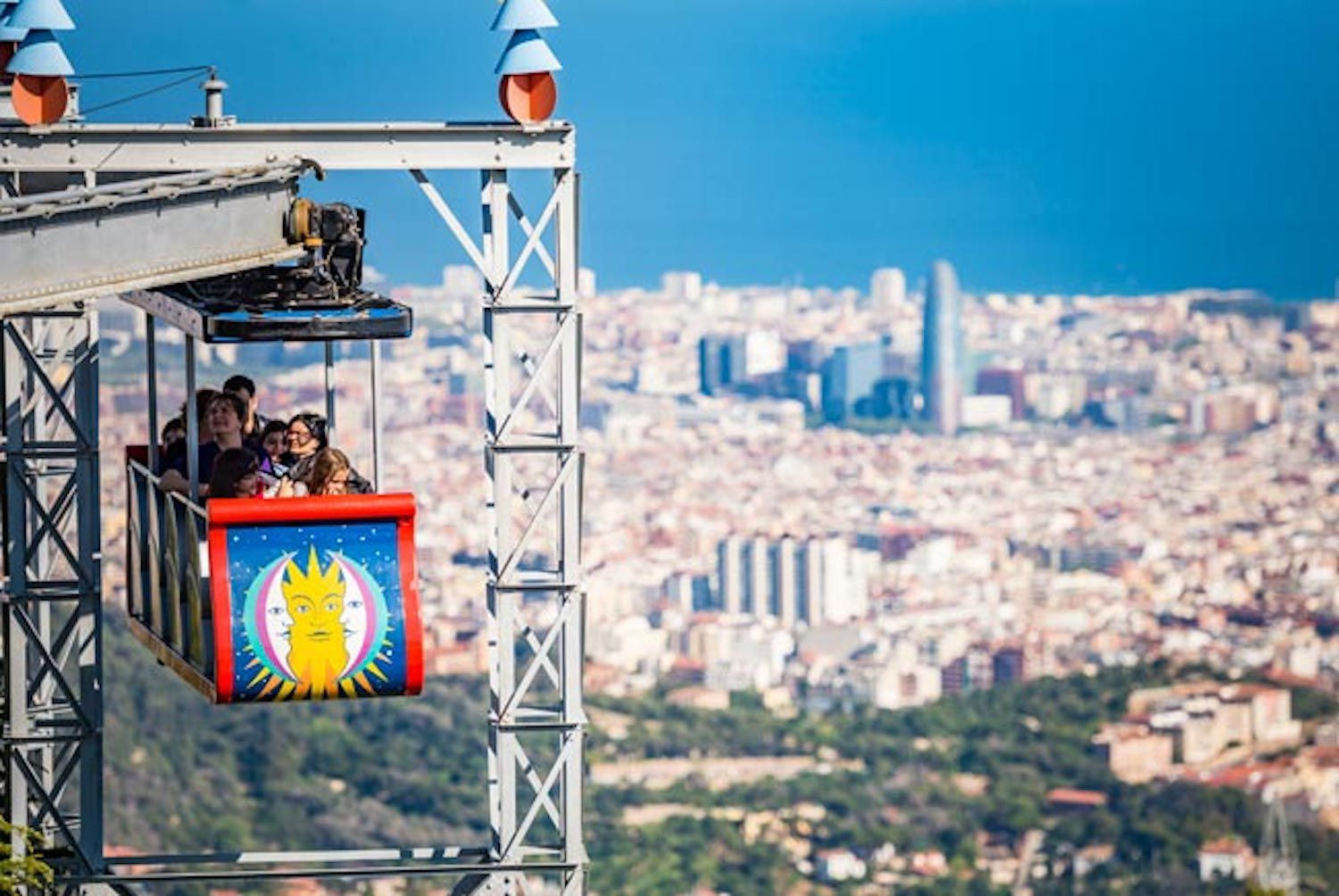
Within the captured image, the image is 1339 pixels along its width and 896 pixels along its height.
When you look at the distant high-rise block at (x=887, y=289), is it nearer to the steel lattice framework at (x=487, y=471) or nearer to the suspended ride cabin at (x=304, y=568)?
the steel lattice framework at (x=487, y=471)

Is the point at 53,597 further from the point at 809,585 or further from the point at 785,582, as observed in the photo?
the point at 785,582

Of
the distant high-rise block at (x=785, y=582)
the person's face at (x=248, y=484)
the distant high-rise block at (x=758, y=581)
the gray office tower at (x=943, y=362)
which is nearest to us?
the person's face at (x=248, y=484)

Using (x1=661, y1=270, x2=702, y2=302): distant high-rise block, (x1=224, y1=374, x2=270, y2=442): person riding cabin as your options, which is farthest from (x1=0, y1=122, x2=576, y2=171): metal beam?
(x1=661, y1=270, x2=702, y2=302): distant high-rise block

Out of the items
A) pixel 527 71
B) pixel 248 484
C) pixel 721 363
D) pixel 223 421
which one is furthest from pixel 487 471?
pixel 721 363

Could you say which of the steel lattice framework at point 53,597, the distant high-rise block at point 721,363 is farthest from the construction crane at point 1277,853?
the distant high-rise block at point 721,363

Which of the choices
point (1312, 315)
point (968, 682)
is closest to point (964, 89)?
point (1312, 315)

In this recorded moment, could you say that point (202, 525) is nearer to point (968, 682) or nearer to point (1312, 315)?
point (968, 682)
